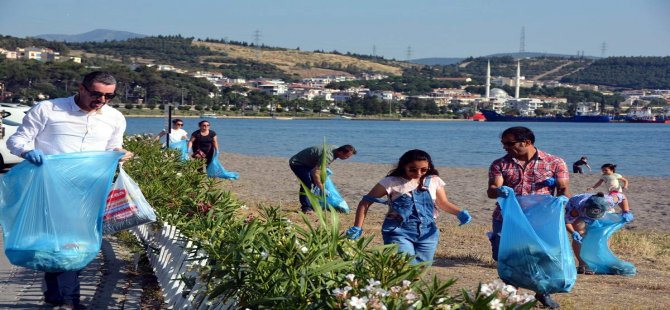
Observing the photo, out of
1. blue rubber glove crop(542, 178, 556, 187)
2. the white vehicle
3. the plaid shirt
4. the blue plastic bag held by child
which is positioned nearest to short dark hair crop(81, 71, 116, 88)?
the blue plastic bag held by child

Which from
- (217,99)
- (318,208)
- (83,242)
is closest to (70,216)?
(83,242)

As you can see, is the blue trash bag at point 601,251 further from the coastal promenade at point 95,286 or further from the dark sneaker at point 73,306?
the dark sneaker at point 73,306

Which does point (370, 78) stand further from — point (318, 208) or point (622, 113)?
point (318, 208)

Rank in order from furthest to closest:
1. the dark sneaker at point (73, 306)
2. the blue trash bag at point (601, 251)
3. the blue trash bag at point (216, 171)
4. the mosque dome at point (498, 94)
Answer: the mosque dome at point (498, 94) → the blue trash bag at point (216, 171) → the blue trash bag at point (601, 251) → the dark sneaker at point (73, 306)

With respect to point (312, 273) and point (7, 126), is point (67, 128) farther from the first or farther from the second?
point (7, 126)

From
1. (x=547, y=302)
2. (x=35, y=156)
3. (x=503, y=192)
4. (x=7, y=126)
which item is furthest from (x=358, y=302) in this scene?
(x=7, y=126)

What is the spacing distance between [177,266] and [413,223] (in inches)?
66.2

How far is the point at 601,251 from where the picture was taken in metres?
9.30

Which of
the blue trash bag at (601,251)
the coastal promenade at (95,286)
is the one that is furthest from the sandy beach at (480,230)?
the coastal promenade at (95,286)

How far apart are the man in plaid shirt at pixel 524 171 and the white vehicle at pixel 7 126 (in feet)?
45.3

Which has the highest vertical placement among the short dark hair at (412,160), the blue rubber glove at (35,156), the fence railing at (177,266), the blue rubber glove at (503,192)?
the blue rubber glove at (35,156)

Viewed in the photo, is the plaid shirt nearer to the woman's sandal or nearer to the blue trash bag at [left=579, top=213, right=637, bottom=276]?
the blue trash bag at [left=579, top=213, right=637, bottom=276]

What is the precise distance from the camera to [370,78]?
655 ft

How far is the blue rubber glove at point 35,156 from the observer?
6012mm
